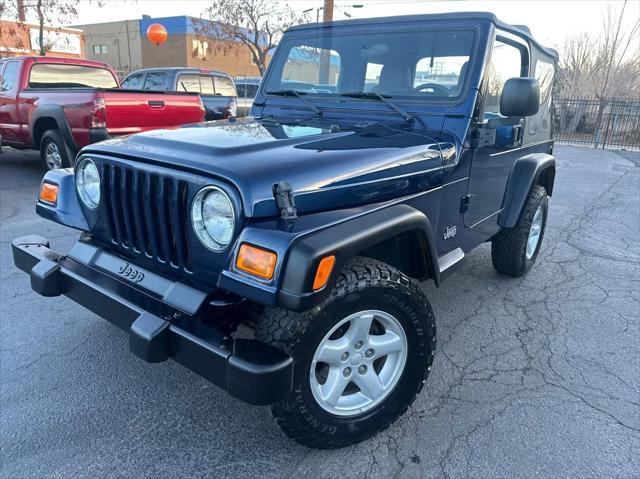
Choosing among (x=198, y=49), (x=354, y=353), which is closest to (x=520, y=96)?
(x=354, y=353)

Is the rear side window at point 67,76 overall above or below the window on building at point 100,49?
below

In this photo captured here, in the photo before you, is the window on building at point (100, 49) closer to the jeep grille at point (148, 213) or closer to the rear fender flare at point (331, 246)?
the jeep grille at point (148, 213)

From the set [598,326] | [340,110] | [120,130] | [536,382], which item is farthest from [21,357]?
[120,130]

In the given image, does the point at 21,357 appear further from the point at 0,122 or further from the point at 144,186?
the point at 0,122

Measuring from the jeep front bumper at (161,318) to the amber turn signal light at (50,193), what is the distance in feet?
0.95

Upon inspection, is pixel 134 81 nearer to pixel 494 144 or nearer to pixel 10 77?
pixel 10 77

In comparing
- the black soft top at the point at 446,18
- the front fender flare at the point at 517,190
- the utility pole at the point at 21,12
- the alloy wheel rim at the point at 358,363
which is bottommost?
the alloy wheel rim at the point at 358,363

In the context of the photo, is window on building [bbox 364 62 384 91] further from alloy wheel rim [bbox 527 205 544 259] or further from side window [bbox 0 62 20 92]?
side window [bbox 0 62 20 92]

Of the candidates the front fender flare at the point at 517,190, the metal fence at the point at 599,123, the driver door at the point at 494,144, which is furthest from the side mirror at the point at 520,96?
the metal fence at the point at 599,123

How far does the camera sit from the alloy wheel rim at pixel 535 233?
4293 millimetres

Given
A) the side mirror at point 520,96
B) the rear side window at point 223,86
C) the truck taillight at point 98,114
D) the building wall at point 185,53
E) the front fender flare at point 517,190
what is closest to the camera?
the side mirror at point 520,96

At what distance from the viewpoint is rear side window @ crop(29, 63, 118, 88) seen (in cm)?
802

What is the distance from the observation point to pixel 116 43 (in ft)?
155

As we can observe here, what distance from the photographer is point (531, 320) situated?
3.60 metres
